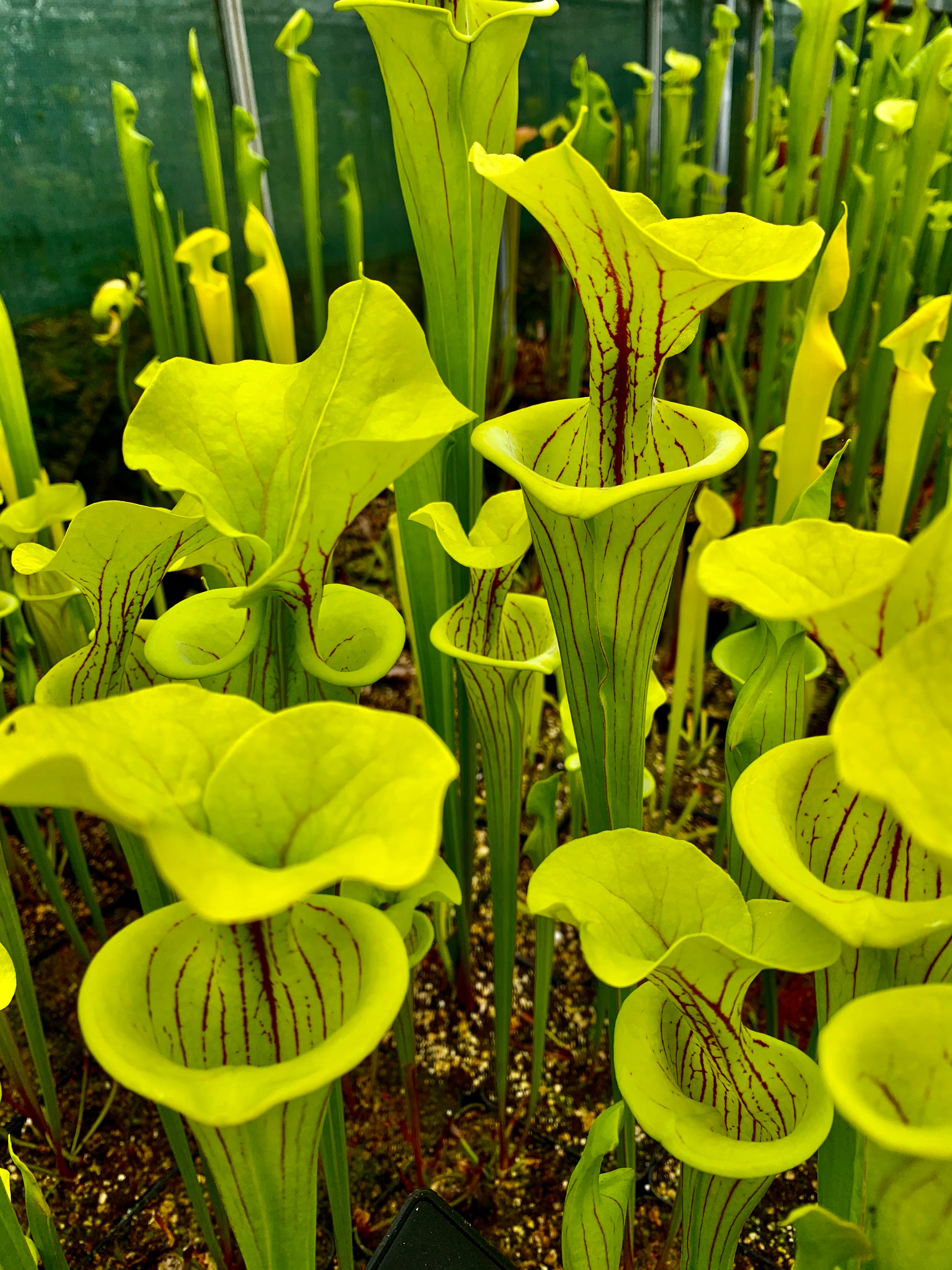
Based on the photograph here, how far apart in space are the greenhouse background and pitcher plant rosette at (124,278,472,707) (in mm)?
1828

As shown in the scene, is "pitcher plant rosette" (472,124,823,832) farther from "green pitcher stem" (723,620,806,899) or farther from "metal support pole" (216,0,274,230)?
"metal support pole" (216,0,274,230)

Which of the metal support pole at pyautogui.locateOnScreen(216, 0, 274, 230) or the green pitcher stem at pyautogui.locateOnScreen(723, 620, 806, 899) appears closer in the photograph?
the green pitcher stem at pyautogui.locateOnScreen(723, 620, 806, 899)

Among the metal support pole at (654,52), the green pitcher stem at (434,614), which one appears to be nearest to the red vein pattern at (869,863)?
the green pitcher stem at (434,614)

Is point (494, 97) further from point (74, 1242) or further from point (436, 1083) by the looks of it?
point (74, 1242)

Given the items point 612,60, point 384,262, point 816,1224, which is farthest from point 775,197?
point 816,1224

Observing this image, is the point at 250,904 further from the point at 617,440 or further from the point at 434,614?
the point at 434,614

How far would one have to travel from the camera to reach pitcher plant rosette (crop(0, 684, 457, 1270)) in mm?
297

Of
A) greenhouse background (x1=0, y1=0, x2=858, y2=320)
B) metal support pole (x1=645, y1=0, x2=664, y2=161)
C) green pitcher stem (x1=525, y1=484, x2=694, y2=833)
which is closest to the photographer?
green pitcher stem (x1=525, y1=484, x2=694, y2=833)

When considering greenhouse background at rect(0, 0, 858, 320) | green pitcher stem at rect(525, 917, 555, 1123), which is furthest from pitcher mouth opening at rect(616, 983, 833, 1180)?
greenhouse background at rect(0, 0, 858, 320)

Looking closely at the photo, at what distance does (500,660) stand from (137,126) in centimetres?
215

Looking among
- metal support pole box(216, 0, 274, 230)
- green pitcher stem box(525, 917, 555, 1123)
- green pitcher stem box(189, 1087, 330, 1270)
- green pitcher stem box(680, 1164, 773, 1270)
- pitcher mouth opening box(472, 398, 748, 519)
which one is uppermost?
metal support pole box(216, 0, 274, 230)

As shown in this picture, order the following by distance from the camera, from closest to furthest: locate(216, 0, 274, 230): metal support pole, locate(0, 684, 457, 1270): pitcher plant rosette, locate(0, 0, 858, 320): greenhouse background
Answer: locate(0, 684, 457, 1270): pitcher plant rosette < locate(0, 0, 858, 320): greenhouse background < locate(216, 0, 274, 230): metal support pole

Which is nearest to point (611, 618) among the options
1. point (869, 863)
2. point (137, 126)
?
point (869, 863)

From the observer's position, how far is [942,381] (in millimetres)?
1557
